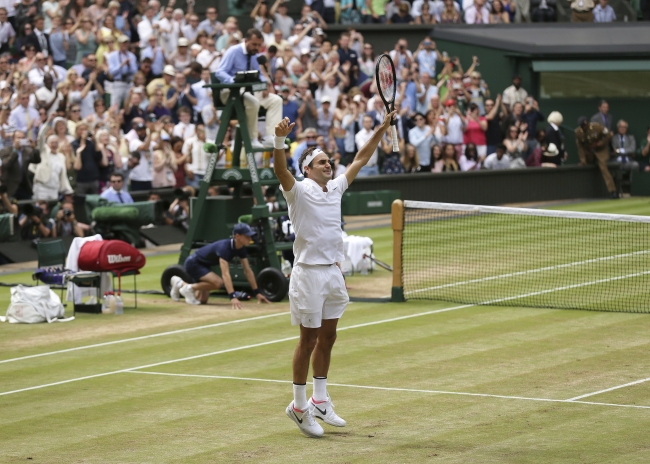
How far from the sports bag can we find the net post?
137 inches

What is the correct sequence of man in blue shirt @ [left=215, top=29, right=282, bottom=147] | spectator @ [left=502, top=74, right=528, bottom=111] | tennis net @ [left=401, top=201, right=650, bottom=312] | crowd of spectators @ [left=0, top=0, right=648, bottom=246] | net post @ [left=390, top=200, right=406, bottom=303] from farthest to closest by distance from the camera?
spectator @ [left=502, top=74, right=528, bottom=111], crowd of spectators @ [left=0, top=0, right=648, bottom=246], man in blue shirt @ [left=215, top=29, right=282, bottom=147], tennis net @ [left=401, top=201, right=650, bottom=312], net post @ [left=390, top=200, right=406, bottom=303]

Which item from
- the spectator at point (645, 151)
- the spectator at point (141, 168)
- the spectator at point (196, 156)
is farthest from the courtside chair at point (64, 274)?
the spectator at point (645, 151)

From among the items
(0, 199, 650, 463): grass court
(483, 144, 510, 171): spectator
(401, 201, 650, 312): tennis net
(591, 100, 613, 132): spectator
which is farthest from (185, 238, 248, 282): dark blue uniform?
(591, 100, 613, 132): spectator

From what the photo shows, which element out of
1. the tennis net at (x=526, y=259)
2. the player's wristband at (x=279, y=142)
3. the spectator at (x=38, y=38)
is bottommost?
the tennis net at (x=526, y=259)

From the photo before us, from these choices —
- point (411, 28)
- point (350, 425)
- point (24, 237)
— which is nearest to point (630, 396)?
point (350, 425)

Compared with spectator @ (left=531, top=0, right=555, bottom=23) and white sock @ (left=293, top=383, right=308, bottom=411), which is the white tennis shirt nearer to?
white sock @ (left=293, top=383, right=308, bottom=411)

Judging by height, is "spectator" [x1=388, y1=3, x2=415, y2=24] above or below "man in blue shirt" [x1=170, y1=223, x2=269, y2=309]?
above

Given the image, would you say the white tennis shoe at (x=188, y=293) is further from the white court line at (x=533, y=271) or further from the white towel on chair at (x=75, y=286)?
the white court line at (x=533, y=271)

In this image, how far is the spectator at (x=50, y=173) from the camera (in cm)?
2294

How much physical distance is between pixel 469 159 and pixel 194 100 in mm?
7714

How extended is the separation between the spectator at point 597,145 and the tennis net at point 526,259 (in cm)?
675

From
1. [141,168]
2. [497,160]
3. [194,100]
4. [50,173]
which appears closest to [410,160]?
[497,160]

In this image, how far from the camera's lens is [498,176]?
103ft

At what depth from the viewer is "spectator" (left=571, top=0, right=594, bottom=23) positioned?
123 feet
